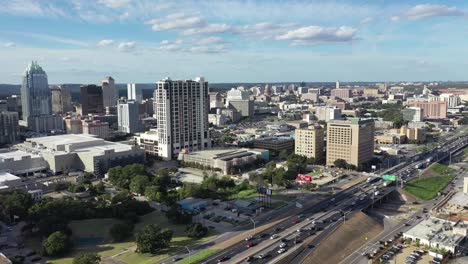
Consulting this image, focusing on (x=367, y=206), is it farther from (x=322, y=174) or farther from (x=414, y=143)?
(x=414, y=143)

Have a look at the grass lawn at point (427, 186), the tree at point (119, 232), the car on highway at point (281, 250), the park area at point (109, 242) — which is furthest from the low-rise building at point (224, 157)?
the car on highway at point (281, 250)

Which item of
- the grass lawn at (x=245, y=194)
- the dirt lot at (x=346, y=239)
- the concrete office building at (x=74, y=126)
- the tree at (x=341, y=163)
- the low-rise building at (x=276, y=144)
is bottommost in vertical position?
the dirt lot at (x=346, y=239)

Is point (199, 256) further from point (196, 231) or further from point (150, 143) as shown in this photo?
point (150, 143)

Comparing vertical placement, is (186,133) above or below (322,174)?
above

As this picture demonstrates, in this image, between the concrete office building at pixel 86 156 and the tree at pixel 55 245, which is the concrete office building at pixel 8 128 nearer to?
the concrete office building at pixel 86 156

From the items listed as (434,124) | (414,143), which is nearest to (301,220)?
(414,143)

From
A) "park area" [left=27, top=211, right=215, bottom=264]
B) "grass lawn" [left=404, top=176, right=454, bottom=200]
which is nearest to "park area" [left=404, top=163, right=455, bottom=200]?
"grass lawn" [left=404, top=176, right=454, bottom=200]
